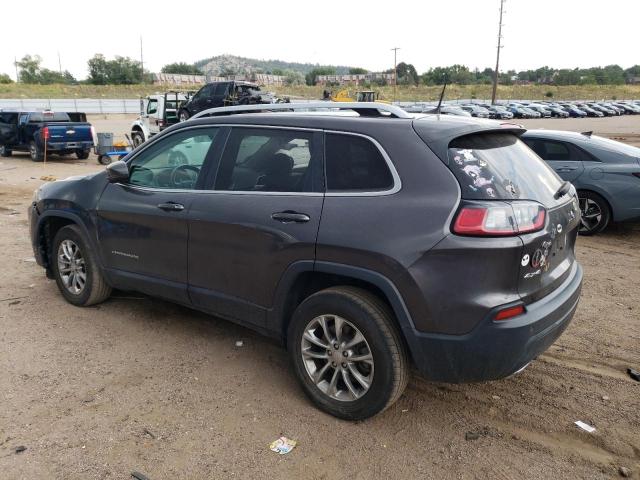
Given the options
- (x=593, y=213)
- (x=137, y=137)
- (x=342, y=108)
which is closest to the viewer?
(x=342, y=108)

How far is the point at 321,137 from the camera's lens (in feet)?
11.0

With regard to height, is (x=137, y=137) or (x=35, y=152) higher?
(x=137, y=137)

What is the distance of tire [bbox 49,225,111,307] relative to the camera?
474cm

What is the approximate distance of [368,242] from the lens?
2951mm

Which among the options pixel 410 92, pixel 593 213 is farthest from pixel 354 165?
pixel 410 92

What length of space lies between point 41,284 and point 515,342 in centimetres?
489

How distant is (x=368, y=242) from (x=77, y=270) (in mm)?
3158

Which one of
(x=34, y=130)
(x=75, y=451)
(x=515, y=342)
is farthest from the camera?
(x=34, y=130)

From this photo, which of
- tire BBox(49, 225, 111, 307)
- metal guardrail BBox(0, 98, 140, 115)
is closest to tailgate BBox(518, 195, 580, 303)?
tire BBox(49, 225, 111, 307)


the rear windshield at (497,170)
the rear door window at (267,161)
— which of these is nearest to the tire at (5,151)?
the rear door window at (267,161)

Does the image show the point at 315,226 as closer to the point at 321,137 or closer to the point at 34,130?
the point at 321,137

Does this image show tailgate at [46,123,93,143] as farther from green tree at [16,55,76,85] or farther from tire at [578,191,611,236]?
green tree at [16,55,76,85]

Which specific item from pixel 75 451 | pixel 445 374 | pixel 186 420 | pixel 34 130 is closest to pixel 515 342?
pixel 445 374

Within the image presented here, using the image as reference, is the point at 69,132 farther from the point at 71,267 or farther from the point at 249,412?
the point at 249,412
